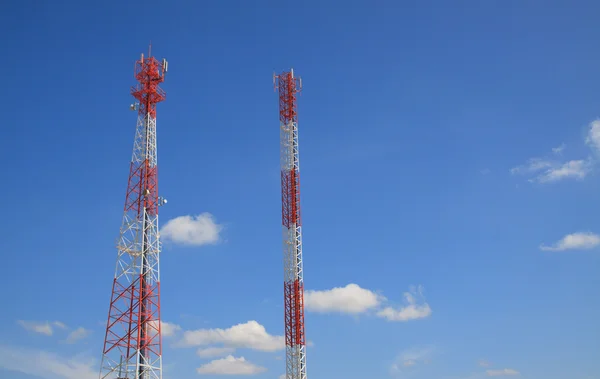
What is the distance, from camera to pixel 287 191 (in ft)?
337

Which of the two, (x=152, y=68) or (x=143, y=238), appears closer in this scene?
(x=143, y=238)

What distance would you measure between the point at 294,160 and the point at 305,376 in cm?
3380

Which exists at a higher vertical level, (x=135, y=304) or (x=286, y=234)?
(x=286, y=234)

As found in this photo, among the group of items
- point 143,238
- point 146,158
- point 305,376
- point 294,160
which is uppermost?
point 294,160

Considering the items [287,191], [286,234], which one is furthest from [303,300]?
[287,191]

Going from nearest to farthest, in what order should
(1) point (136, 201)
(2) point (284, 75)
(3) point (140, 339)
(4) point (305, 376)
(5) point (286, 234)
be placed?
(3) point (140, 339) → (1) point (136, 201) → (4) point (305, 376) → (5) point (286, 234) → (2) point (284, 75)

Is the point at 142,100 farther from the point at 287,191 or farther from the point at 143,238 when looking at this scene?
the point at 287,191

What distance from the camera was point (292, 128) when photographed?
347 feet

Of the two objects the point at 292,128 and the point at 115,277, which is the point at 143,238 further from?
the point at 292,128

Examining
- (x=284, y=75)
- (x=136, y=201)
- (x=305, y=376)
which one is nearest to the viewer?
(x=136, y=201)

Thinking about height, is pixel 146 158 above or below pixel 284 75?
below

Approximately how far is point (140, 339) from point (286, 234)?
107 feet

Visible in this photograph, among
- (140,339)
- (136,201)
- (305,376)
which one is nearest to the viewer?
(140,339)

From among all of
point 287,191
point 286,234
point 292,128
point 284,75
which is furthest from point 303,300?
point 284,75
